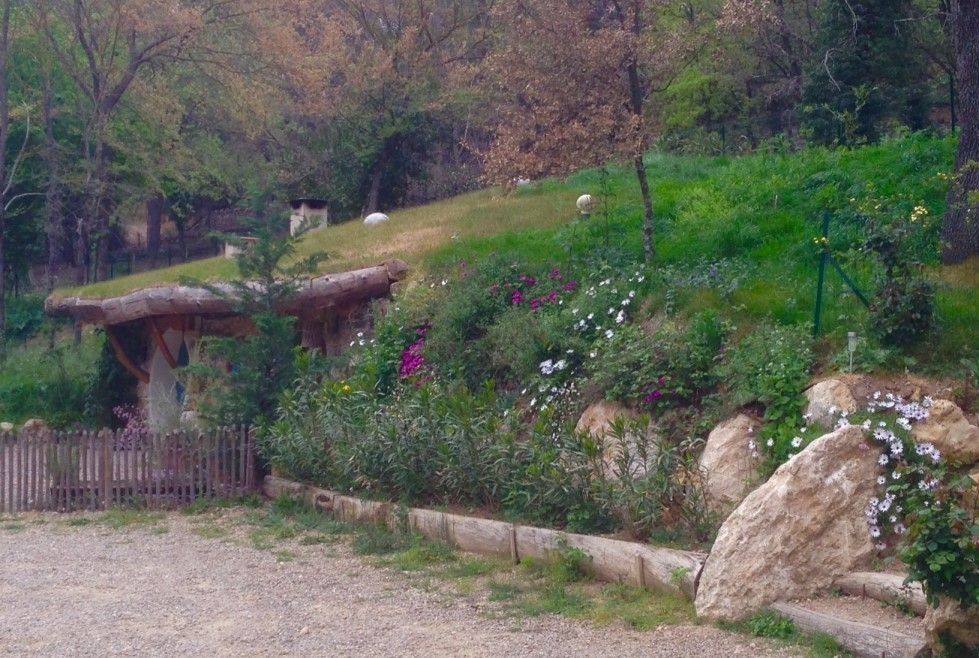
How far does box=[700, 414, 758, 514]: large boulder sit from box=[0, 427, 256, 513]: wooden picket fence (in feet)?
22.7

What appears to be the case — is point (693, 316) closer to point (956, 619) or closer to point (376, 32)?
point (956, 619)

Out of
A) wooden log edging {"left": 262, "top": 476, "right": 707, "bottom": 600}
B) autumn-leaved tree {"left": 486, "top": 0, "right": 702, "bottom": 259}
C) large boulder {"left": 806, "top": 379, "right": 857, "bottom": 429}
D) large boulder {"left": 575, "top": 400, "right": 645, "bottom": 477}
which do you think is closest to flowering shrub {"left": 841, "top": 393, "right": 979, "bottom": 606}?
large boulder {"left": 806, "top": 379, "right": 857, "bottom": 429}

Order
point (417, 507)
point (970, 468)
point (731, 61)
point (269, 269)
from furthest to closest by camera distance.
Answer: point (731, 61) < point (269, 269) < point (417, 507) < point (970, 468)

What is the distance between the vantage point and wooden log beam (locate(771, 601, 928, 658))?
20.0 ft

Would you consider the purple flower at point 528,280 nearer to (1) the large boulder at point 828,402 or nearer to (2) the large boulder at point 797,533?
→ (1) the large boulder at point 828,402

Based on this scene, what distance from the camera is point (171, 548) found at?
36.0 feet

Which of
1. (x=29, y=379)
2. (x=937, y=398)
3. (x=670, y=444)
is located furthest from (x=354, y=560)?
(x=29, y=379)

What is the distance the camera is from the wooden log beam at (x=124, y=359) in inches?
752

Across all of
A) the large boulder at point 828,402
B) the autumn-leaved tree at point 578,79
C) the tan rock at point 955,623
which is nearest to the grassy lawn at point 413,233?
the autumn-leaved tree at point 578,79

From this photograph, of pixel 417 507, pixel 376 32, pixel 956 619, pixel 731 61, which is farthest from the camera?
pixel 376 32

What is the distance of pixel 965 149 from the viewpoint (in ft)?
36.6

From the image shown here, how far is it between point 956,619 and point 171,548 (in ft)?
25.7

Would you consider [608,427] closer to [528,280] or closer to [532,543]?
[532,543]

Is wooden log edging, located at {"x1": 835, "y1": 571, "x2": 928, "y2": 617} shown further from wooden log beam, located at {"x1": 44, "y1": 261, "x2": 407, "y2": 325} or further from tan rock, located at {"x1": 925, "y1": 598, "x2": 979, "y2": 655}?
wooden log beam, located at {"x1": 44, "y1": 261, "x2": 407, "y2": 325}
